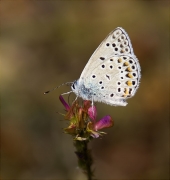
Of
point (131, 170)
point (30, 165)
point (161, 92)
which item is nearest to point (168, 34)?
point (161, 92)

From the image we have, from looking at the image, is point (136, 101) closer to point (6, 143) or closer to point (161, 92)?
point (161, 92)

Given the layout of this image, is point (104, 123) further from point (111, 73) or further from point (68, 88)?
point (68, 88)

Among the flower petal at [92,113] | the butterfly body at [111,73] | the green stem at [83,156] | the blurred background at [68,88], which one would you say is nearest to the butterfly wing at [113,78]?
the butterfly body at [111,73]

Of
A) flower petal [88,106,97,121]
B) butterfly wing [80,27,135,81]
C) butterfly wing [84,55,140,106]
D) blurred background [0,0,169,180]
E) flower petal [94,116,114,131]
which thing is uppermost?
butterfly wing [80,27,135,81]

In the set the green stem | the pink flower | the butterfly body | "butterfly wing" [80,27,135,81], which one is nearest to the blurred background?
the green stem

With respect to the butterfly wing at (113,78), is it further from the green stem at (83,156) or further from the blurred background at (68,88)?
the blurred background at (68,88)

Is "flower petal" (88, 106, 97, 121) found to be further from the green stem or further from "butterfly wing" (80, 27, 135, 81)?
"butterfly wing" (80, 27, 135, 81)

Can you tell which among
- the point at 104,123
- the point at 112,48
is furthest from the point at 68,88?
the point at 104,123
